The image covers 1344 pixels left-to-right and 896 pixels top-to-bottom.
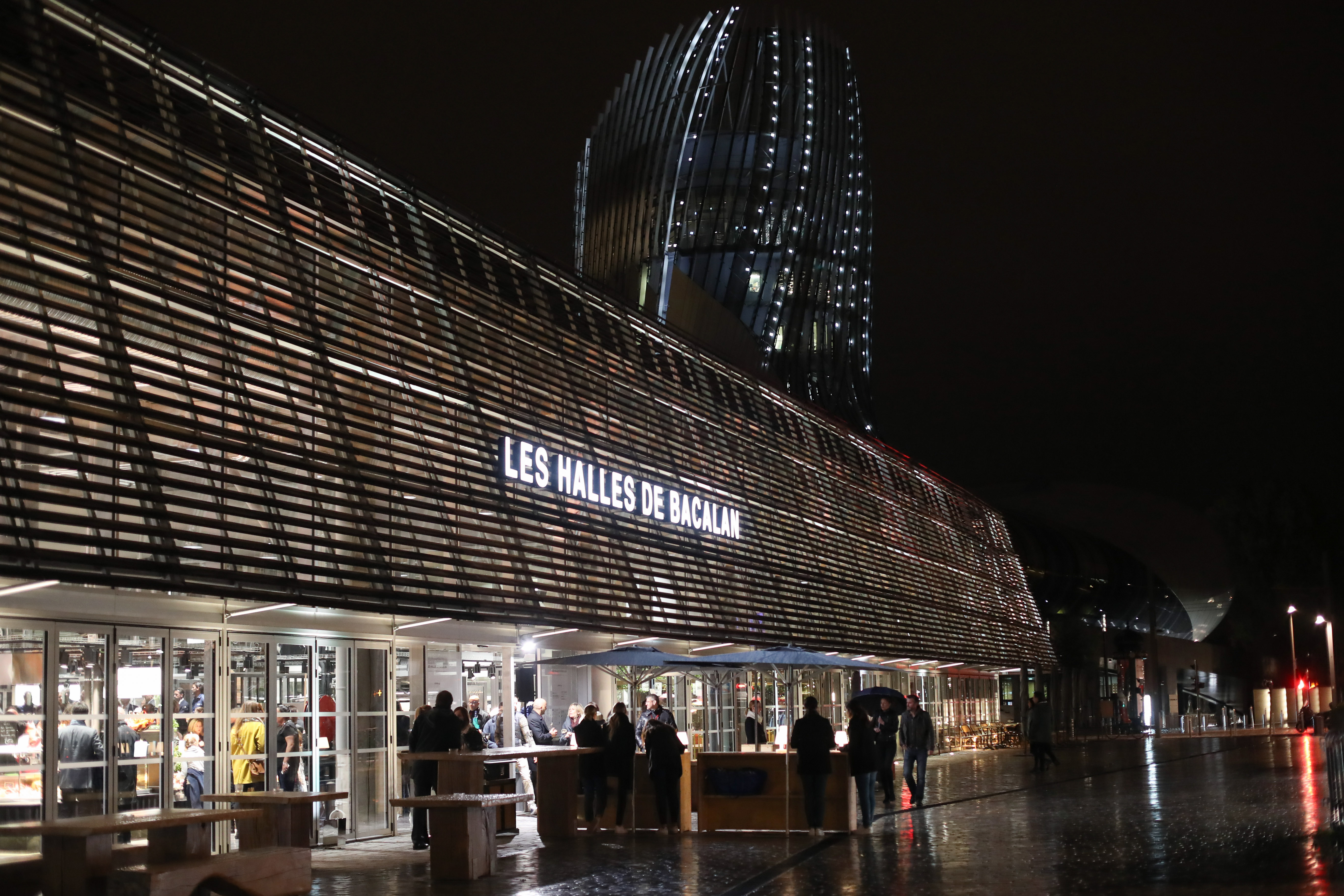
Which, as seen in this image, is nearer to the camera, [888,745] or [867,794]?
[867,794]

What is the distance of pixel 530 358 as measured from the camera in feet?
62.8

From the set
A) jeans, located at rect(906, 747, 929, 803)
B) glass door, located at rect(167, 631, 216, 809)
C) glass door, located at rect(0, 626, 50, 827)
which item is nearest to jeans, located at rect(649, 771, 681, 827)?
jeans, located at rect(906, 747, 929, 803)

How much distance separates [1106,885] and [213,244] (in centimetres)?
Result: 979

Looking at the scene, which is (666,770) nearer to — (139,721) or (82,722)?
(139,721)

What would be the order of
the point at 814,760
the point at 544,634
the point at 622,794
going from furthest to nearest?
the point at 544,634
the point at 622,794
the point at 814,760

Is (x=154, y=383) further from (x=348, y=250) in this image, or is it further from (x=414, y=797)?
(x=414, y=797)

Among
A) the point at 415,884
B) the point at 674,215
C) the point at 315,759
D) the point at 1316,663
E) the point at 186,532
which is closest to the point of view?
the point at 186,532

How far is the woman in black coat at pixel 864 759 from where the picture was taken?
18.7 m

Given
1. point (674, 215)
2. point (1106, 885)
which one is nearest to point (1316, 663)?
point (674, 215)

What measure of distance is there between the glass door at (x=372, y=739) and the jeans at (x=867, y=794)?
20.0ft

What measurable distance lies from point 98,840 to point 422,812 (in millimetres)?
5639

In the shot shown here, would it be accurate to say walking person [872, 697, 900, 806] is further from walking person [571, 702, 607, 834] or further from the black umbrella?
walking person [571, 702, 607, 834]

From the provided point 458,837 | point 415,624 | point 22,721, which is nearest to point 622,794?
point 415,624

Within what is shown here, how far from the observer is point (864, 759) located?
18.7 meters
